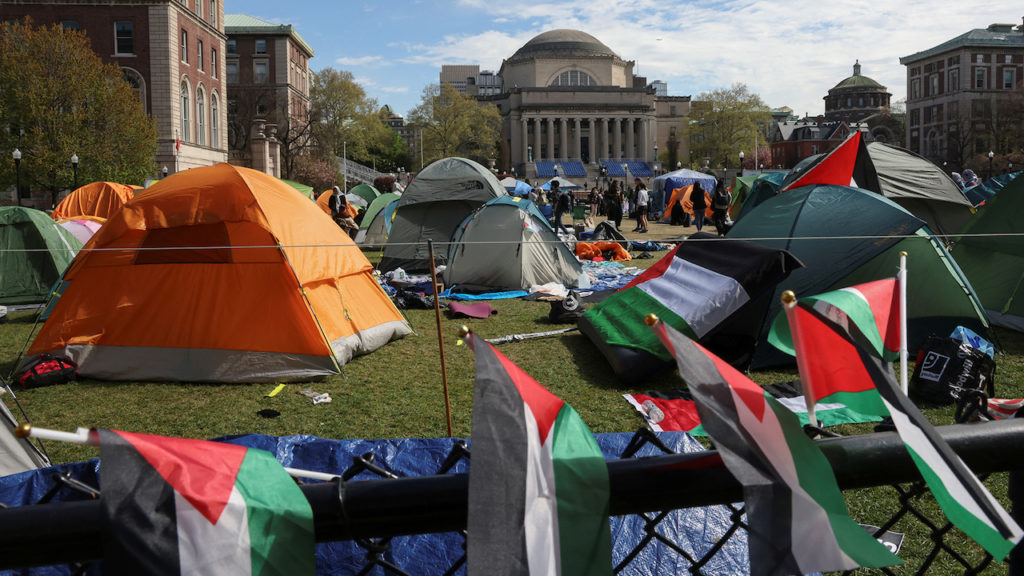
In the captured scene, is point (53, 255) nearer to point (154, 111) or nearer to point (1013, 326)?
point (1013, 326)

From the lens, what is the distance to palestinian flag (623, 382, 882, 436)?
5.11 m

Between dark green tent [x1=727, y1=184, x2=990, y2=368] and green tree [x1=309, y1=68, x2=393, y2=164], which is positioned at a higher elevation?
green tree [x1=309, y1=68, x2=393, y2=164]

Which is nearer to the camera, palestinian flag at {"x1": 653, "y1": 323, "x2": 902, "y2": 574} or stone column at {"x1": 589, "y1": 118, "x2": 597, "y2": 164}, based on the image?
palestinian flag at {"x1": 653, "y1": 323, "x2": 902, "y2": 574}

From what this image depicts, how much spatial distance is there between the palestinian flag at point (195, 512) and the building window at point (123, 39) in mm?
45573

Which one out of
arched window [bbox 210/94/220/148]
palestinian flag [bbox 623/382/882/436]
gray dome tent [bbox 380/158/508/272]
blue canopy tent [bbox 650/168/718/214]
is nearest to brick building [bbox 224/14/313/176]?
arched window [bbox 210/94/220/148]

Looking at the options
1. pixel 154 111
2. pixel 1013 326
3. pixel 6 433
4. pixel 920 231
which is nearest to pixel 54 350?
pixel 6 433

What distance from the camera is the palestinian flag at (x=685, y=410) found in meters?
5.11

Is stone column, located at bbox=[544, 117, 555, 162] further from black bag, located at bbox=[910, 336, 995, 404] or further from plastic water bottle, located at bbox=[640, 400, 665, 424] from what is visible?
plastic water bottle, located at bbox=[640, 400, 665, 424]

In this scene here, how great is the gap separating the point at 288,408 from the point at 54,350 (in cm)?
264

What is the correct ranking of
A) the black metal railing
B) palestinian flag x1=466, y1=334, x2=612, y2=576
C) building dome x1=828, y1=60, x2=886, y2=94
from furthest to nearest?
building dome x1=828, y1=60, x2=886, y2=94
palestinian flag x1=466, y1=334, x2=612, y2=576
the black metal railing

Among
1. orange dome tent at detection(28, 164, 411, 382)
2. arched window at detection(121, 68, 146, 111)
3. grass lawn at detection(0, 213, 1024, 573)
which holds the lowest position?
grass lawn at detection(0, 213, 1024, 573)

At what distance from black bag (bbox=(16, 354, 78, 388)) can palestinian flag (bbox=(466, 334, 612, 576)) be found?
22.9ft

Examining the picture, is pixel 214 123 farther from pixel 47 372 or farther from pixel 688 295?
pixel 688 295

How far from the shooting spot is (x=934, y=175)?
1377 cm
